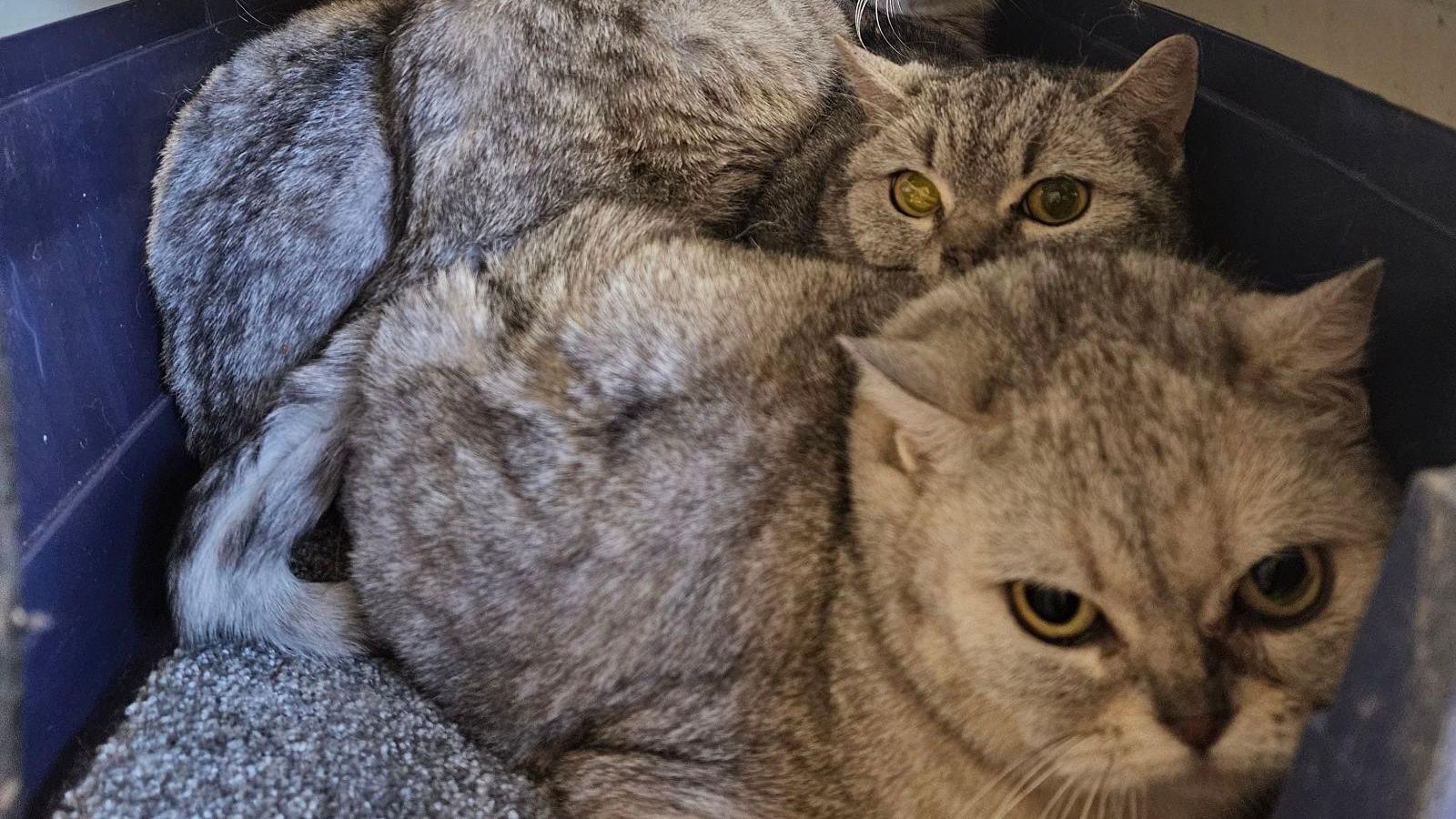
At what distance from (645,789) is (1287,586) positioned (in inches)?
36.8

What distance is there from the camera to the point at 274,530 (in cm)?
213

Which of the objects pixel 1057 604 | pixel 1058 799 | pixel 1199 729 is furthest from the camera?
pixel 1058 799

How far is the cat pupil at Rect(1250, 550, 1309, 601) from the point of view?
1.27 metres

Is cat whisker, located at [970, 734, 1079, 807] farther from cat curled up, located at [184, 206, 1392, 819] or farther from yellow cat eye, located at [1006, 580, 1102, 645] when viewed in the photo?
yellow cat eye, located at [1006, 580, 1102, 645]

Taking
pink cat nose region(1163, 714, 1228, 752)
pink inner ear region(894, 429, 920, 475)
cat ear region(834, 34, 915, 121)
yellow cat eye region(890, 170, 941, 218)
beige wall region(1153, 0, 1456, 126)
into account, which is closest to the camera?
pink cat nose region(1163, 714, 1228, 752)

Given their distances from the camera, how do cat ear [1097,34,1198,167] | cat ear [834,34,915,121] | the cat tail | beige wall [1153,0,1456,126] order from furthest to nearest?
cat ear [834,34,915,121]
the cat tail
cat ear [1097,34,1198,167]
beige wall [1153,0,1456,126]

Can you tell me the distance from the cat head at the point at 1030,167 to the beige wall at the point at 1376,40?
16cm

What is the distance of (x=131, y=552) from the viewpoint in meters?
2.12

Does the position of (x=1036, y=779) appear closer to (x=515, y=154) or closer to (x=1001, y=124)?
(x=1001, y=124)

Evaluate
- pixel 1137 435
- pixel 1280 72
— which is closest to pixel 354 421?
pixel 1137 435

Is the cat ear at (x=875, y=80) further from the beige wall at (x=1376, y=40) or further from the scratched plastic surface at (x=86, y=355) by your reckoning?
the scratched plastic surface at (x=86, y=355)

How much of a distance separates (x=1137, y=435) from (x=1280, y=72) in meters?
0.96

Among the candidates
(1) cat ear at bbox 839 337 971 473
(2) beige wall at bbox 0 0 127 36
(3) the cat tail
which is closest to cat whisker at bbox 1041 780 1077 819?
(1) cat ear at bbox 839 337 971 473

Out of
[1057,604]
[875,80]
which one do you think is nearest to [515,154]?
[875,80]
